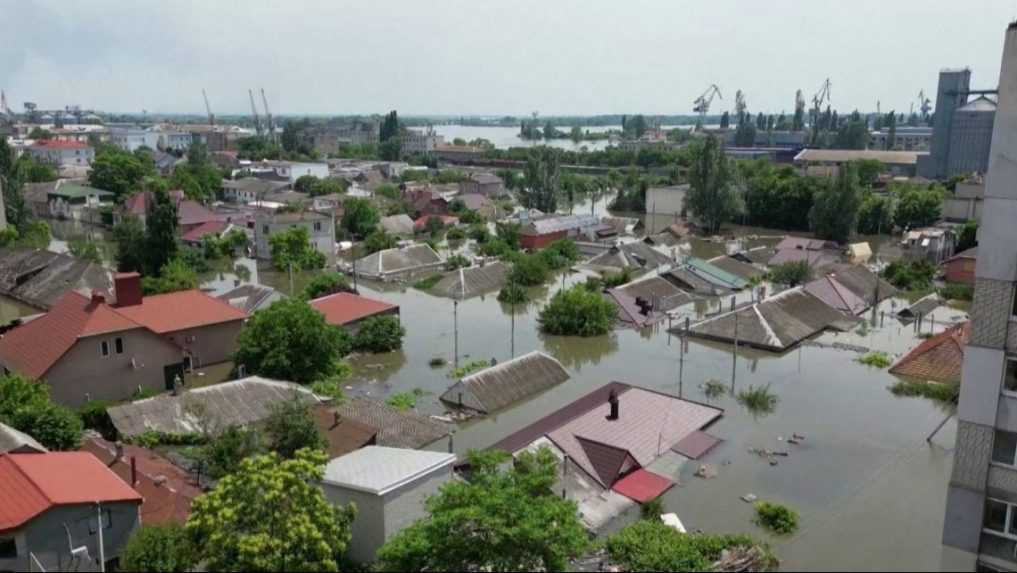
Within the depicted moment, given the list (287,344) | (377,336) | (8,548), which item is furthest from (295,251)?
(8,548)

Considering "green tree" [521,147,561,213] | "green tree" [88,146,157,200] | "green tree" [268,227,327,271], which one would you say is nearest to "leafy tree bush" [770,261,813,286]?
"green tree" [268,227,327,271]

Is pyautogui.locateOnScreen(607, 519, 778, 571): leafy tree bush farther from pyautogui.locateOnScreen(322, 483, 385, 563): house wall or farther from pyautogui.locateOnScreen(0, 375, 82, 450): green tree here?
pyautogui.locateOnScreen(0, 375, 82, 450): green tree

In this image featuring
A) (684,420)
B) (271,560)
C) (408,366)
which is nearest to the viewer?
(271,560)

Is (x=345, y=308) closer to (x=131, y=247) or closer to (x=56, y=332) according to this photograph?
(x=56, y=332)

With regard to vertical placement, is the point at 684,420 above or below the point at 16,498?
below

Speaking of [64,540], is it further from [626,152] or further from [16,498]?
[626,152]

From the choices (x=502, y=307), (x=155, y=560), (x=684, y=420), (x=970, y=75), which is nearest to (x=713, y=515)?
(x=684, y=420)
